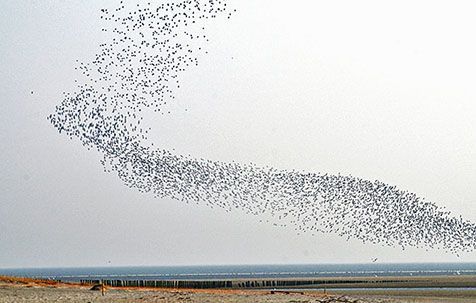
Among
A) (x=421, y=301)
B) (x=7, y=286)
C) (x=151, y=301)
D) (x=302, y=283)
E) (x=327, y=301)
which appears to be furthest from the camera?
(x=302, y=283)

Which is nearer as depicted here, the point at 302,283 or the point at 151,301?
the point at 151,301

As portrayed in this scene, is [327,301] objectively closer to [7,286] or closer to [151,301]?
[151,301]

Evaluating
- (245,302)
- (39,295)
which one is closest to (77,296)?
(39,295)

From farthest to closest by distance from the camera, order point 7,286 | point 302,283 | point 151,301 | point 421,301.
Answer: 1. point 302,283
2. point 421,301
3. point 7,286
4. point 151,301

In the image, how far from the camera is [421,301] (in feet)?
202

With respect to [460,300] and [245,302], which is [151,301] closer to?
[245,302]

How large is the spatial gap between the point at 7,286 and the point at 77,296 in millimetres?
7925

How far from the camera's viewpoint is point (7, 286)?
55.5 m

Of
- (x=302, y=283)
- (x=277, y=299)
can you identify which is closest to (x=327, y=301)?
(x=277, y=299)

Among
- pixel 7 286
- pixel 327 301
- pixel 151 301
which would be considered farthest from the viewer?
pixel 7 286

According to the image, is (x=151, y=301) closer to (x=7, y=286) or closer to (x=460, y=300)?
(x=7, y=286)

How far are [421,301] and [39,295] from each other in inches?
1140

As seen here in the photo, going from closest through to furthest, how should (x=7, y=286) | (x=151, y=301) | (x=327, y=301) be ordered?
(x=151, y=301)
(x=327, y=301)
(x=7, y=286)

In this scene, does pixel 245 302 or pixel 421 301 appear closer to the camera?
pixel 245 302
